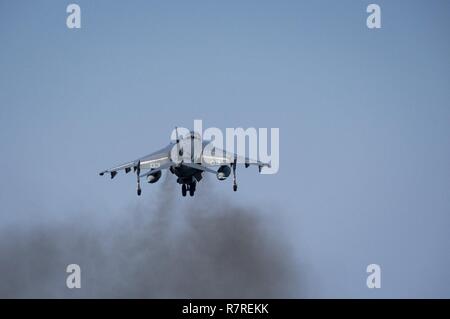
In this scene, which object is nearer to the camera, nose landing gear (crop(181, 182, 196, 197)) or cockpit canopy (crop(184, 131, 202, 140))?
cockpit canopy (crop(184, 131, 202, 140))

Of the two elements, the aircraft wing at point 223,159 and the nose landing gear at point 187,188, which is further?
the nose landing gear at point 187,188

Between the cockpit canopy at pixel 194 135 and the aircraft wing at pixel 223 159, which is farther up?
the cockpit canopy at pixel 194 135

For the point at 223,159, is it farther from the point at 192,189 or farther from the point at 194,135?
the point at 192,189

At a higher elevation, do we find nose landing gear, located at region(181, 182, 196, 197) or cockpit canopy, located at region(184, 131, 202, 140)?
cockpit canopy, located at region(184, 131, 202, 140)

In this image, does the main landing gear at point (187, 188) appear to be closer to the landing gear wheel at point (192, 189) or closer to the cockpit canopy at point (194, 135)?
the landing gear wheel at point (192, 189)

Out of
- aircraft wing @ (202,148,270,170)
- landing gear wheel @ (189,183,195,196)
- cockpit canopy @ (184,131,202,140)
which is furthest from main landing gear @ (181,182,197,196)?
aircraft wing @ (202,148,270,170)

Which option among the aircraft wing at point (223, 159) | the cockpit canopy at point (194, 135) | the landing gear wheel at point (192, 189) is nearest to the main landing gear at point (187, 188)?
the landing gear wheel at point (192, 189)

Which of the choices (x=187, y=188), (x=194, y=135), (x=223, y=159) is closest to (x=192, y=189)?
(x=187, y=188)

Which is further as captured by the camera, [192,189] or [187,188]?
[187,188]

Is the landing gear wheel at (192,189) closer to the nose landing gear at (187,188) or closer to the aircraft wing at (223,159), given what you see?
the nose landing gear at (187,188)

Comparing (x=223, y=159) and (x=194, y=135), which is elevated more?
(x=194, y=135)

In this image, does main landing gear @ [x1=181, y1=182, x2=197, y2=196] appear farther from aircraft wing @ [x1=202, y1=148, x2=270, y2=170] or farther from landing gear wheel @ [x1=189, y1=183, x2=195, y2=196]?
aircraft wing @ [x1=202, y1=148, x2=270, y2=170]
